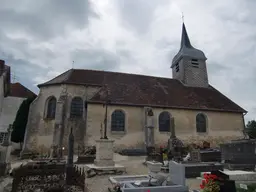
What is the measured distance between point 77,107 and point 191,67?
1439 cm

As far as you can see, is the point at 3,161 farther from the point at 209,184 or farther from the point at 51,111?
the point at 51,111

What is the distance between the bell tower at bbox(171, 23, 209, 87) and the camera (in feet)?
74.1

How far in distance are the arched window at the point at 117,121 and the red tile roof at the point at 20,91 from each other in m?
12.5

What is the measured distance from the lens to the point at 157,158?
10289 millimetres

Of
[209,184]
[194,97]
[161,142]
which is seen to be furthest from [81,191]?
[194,97]

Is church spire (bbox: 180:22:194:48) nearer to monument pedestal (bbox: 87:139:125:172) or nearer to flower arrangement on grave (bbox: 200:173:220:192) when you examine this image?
monument pedestal (bbox: 87:139:125:172)

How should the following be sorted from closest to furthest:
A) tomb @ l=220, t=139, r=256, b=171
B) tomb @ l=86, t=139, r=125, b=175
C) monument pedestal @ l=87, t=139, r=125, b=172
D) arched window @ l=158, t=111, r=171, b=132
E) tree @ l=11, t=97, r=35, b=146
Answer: tomb @ l=220, t=139, r=256, b=171 → tomb @ l=86, t=139, r=125, b=175 → monument pedestal @ l=87, t=139, r=125, b=172 → arched window @ l=158, t=111, r=171, b=132 → tree @ l=11, t=97, r=35, b=146

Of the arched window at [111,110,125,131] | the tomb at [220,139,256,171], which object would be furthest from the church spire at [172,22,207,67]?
the tomb at [220,139,256,171]

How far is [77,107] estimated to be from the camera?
17156 millimetres

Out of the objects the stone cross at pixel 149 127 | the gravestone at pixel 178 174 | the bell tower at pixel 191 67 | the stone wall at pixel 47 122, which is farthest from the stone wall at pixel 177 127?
the gravestone at pixel 178 174

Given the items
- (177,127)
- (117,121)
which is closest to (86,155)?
(117,121)

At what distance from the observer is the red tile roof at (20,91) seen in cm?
2300

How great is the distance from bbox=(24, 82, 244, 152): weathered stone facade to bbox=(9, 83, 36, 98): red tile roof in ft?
23.3

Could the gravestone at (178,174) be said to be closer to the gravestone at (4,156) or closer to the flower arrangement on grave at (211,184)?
the flower arrangement on grave at (211,184)
